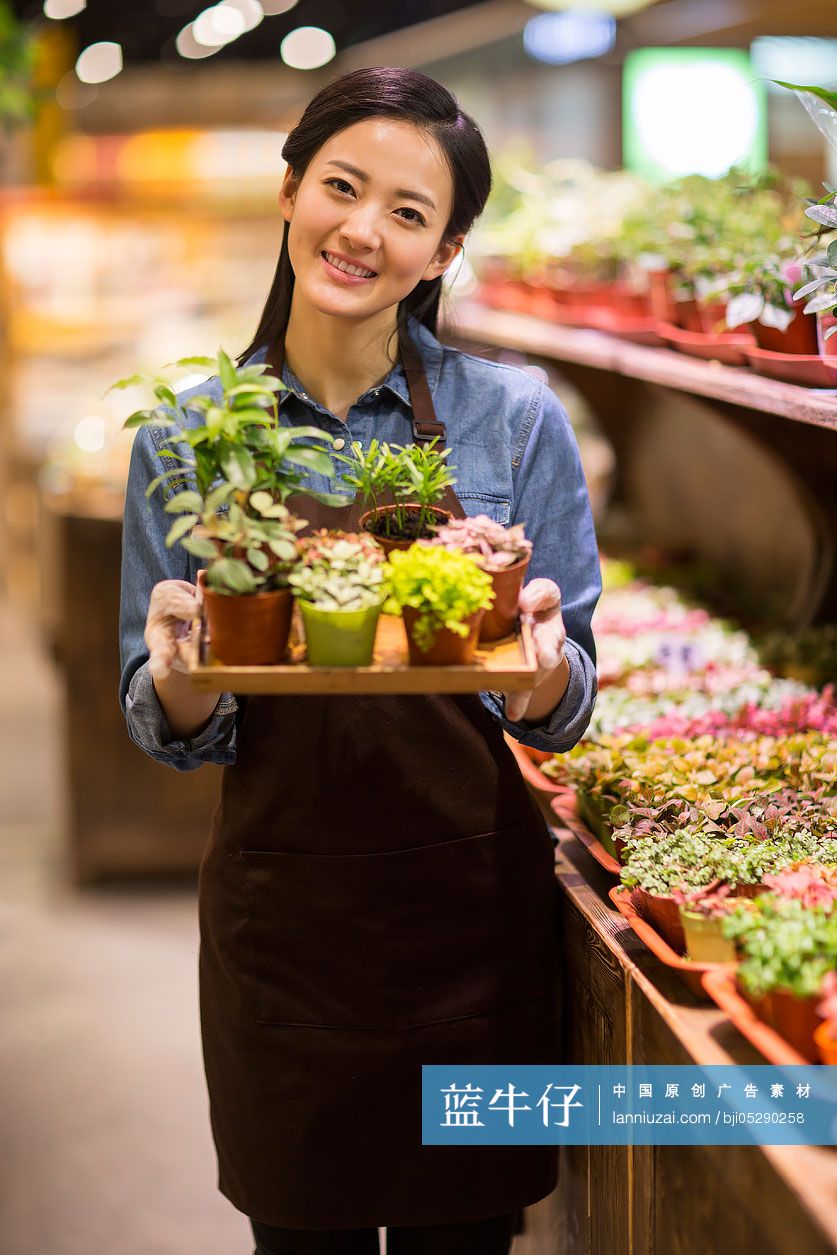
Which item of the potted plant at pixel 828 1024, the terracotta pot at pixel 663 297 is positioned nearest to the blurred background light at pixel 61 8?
the terracotta pot at pixel 663 297

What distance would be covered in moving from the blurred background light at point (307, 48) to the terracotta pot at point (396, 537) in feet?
35.8

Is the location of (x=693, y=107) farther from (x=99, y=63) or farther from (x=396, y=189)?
(x=99, y=63)

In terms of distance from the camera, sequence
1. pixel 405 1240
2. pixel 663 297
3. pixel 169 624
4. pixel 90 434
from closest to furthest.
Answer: pixel 169 624 < pixel 405 1240 < pixel 663 297 < pixel 90 434

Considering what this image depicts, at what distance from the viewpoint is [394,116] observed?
1.72 metres

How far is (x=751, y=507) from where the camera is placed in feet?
12.2

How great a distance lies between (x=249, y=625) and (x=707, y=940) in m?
0.65

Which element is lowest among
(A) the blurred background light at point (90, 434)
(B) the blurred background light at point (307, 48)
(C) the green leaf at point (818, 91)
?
(A) the blurred background light at point (90, 434)

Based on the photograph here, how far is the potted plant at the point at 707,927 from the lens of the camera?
1.62m

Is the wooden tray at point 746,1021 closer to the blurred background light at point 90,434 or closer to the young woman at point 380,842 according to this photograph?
the young woman at point 380,842

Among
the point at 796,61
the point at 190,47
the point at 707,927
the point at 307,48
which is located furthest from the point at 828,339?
the point at 190,47

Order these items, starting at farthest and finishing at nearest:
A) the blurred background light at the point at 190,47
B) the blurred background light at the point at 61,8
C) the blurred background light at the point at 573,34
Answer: the blurred background light at the point at 190,47 → the blurred background light at the point at 61,8 → the blurred background light at the point at 573,34

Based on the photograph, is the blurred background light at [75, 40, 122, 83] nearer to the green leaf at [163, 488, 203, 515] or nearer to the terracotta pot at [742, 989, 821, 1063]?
the green leaf at [163, 488, 203, 515]

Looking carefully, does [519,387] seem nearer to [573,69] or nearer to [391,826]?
[391,826]

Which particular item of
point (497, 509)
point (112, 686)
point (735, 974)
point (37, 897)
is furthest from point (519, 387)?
point (37, 897)
